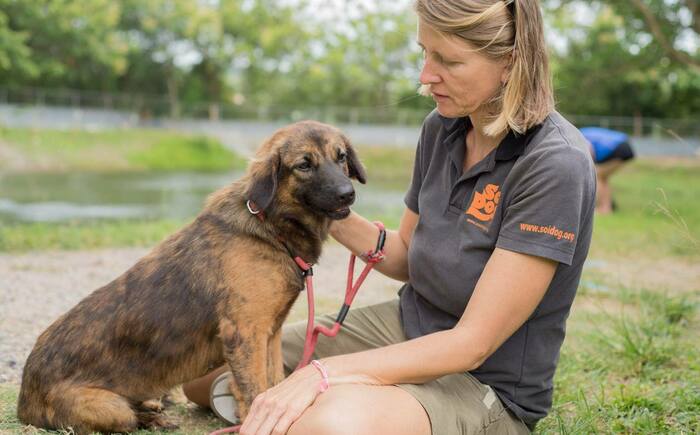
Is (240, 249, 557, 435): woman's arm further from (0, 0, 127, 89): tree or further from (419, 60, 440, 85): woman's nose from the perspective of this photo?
(0, 0, 127, 89): tree

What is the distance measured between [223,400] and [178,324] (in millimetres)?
518

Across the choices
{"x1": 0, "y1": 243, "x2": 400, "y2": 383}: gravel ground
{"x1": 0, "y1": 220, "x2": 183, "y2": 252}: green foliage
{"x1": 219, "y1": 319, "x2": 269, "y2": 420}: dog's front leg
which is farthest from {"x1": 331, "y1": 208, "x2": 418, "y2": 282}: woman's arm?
{"x1": 0, "y1": 220, "x2": 183, "y2": 252}: green foliage

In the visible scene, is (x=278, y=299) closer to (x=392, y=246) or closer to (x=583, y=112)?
(x=392, y=246)

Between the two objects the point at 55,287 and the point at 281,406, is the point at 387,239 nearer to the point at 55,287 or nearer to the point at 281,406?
the point at 281,406

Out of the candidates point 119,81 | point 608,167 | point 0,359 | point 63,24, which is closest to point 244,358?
point 0,359

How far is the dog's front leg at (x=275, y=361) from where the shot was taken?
11.8 ft

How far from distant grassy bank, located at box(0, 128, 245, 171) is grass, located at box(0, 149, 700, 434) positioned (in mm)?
15680

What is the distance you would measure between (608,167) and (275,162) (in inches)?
452

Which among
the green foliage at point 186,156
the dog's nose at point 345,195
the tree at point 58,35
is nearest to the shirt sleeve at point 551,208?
the dog's nose at point 345,195

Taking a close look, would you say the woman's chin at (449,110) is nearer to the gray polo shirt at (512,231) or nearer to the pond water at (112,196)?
the gray polo shirt at (512,231)

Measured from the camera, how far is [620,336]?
16.2 ft

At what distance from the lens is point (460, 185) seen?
3.10 metres

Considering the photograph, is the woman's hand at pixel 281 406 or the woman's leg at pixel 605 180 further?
the woman's leg at pixel 605 180

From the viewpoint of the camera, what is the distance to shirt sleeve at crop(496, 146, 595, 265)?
8.64 feet
